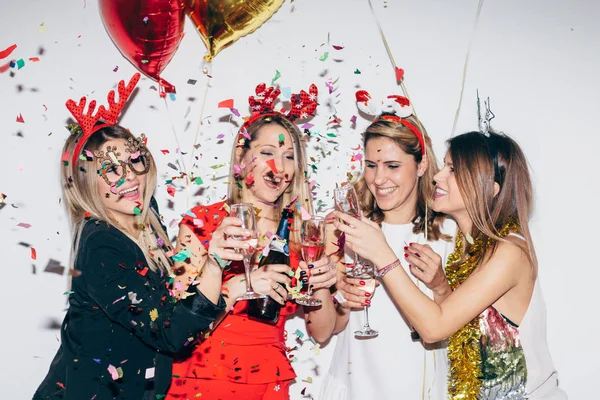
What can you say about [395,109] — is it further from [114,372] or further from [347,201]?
[114,372]

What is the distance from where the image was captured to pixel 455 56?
9.99 ft

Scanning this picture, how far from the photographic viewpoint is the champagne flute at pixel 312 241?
2.22 meters

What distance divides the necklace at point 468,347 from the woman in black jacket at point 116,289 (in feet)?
3.28

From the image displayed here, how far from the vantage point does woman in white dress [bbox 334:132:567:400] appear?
2326mm

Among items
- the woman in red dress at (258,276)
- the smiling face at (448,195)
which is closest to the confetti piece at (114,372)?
the woman in red dress at (258,276)

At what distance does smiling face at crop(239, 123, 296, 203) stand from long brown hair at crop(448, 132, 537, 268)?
0.71 meters

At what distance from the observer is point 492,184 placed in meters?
2.45

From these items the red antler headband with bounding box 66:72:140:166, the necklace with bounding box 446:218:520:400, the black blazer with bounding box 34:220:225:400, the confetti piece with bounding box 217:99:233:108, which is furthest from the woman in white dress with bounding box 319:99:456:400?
the red antler headband with bounding box 66:72:140:166

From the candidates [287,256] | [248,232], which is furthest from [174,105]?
[248,232]

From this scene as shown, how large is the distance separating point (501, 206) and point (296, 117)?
987 mm

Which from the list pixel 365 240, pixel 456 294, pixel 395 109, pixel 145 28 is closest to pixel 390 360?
pixel 456 294

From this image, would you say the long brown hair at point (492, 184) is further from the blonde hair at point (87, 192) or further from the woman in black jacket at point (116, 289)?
the blonde hair at point (87, 192)

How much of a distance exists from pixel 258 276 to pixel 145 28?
1.24 metres

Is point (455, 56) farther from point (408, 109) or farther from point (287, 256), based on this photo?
point (287, 256)
